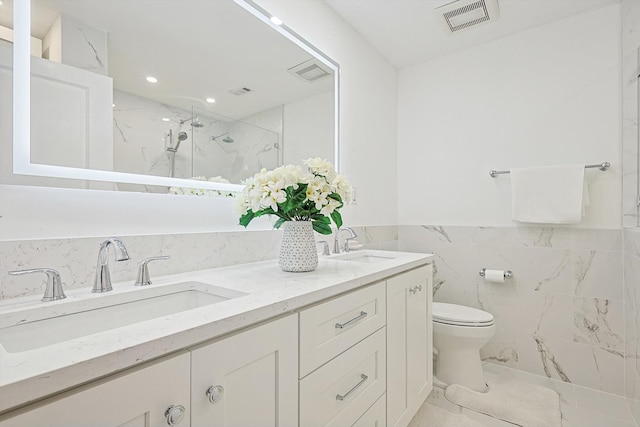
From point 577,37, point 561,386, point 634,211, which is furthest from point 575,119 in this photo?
point 561,386

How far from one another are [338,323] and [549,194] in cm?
168

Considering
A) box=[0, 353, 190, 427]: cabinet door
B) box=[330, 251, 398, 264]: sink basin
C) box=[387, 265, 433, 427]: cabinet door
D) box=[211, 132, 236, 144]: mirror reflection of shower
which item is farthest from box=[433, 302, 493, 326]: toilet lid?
box=[0, 353, 190, 427]: cabinet door

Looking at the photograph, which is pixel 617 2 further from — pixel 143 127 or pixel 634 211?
pixel 143 127

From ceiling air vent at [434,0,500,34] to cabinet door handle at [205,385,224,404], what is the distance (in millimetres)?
2215

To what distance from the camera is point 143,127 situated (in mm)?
1089

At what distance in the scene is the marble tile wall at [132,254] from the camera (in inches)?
30.5

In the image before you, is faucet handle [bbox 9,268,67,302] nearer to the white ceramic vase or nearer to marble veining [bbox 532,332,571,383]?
the white ceramic vase

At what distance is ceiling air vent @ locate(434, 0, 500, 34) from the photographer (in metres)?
1.83

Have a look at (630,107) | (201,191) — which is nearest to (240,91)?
(201,191)

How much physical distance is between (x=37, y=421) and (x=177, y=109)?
3.44ft

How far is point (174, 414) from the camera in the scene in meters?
0.55

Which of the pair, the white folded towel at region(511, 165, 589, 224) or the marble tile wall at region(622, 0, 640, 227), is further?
the white folded towel at region(511, 165, 589, 224)

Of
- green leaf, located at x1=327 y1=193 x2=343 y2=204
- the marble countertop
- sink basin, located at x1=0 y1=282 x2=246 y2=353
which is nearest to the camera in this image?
the marble countertop

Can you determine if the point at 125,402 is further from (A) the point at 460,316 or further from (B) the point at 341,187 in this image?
(A) the point at 460,316
